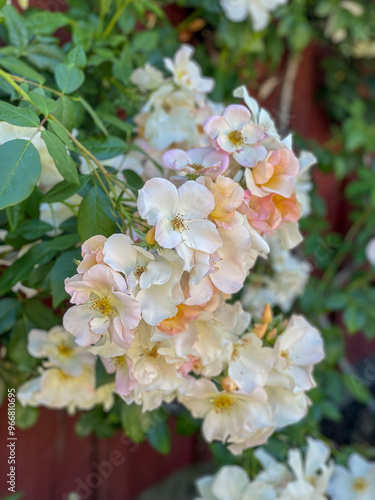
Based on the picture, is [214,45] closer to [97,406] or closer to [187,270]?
[97,406]

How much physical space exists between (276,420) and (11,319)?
48 cm

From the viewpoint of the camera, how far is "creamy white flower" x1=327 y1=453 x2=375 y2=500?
1209 millimetres

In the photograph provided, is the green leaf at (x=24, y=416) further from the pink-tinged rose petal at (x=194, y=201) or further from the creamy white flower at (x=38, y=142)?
the pink-tinged rose petal at (x=194, y=201)

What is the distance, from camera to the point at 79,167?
2.80 ft

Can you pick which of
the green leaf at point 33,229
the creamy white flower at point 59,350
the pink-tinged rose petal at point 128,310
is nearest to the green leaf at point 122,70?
the green leaf at point 33,229

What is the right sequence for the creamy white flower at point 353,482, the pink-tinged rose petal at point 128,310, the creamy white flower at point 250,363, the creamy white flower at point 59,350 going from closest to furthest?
the pink-tinged rose petal at point 128,310, the creamy white flower at point 250,363, the creamy white flower at point 59,350, the creamy white flower at point 353,482

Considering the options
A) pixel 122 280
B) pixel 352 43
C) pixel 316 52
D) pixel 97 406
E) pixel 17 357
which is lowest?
pixel 97 406

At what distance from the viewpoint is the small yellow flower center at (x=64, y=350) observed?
3.04ft

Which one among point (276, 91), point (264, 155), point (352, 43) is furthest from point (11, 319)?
point (352, 43)

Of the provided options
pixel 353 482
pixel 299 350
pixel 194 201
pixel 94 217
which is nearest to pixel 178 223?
pixel 194 201

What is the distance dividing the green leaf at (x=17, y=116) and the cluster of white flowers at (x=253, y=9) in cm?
100

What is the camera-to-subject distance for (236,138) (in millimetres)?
692

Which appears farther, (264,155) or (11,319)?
(11,319)

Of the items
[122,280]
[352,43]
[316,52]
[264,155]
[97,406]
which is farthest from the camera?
[316,52]
